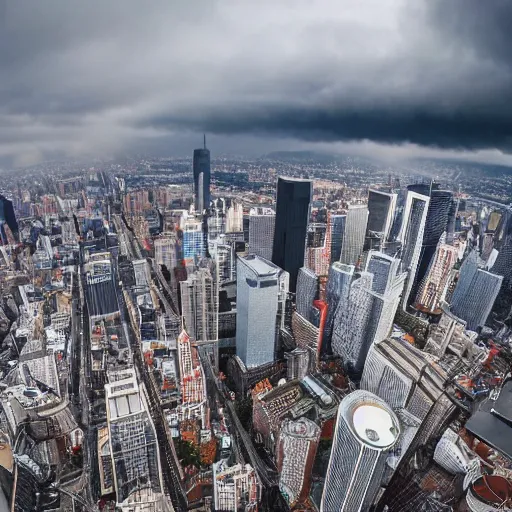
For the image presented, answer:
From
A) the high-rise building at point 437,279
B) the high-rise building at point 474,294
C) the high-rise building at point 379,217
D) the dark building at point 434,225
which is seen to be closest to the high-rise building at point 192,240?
the high-rise building at point 379,217

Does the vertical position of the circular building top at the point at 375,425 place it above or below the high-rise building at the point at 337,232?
below

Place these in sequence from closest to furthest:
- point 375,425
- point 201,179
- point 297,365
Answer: point 375,425 < point 297,365 < point 201,179

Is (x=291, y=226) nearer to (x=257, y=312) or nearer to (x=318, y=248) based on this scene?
(x=318, y=248)

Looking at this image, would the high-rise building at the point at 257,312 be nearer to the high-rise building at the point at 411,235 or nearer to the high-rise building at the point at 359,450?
the high-rise building at the point at 359,450

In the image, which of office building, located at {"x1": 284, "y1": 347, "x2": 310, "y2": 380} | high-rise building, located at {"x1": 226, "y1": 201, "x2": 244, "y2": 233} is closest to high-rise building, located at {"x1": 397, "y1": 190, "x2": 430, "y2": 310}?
office building, located at {"x1": 284, "y1": 347, "x2": 310, "y2": 380}

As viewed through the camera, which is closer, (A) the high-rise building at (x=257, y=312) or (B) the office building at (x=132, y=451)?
(B) the office building at (x=132, y=451)

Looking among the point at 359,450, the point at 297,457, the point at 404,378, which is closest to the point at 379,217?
the point at 404,378

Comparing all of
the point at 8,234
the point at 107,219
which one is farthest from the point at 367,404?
the point at 8,234
